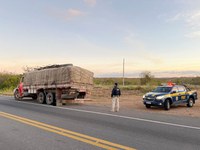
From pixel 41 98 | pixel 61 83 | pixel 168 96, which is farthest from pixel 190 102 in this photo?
pixel 41 98

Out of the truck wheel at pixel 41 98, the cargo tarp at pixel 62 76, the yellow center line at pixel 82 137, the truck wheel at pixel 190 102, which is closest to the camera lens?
the yellow center line at pixel 82 137

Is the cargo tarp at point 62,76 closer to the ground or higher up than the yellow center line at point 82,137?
higher up

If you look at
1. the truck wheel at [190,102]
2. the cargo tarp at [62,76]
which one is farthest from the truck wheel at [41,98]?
the truck wheel at [190,102]

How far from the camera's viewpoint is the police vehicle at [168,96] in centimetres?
1809

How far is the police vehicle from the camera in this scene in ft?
59.4

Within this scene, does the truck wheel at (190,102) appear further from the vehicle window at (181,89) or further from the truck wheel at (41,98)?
the truck wheel at (41,98)

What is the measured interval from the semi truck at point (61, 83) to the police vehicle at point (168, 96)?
4.61 m

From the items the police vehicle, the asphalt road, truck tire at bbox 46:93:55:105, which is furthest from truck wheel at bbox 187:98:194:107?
the asphalt road

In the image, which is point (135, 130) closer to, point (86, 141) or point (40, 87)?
point (86, 141)

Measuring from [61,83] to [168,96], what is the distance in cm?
748

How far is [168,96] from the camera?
18297 mm

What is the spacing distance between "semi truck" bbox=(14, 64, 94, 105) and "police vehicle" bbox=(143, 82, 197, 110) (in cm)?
461

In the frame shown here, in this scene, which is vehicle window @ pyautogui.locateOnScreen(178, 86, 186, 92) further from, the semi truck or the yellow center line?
the yellow center line

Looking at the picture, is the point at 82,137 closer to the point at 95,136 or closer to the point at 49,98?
the point at 95,136
